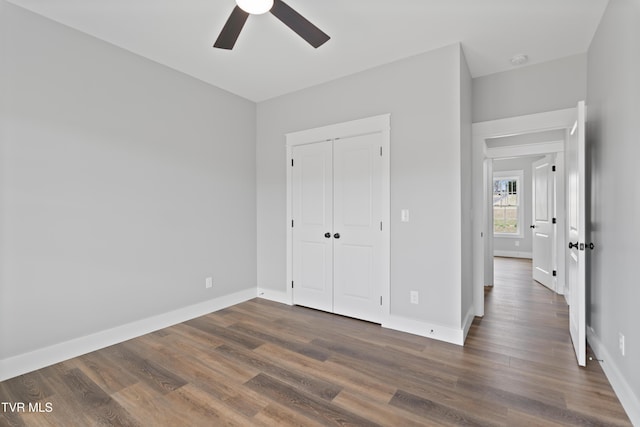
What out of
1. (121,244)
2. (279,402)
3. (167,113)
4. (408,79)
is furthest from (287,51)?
(279,402)

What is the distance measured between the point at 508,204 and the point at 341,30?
7.64 m

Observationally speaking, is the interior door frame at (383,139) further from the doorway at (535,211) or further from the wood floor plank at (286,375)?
the doorway at (535,211)

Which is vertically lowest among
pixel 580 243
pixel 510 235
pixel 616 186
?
pixel 510 235

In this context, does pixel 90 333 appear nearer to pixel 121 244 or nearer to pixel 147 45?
pixel 121 244

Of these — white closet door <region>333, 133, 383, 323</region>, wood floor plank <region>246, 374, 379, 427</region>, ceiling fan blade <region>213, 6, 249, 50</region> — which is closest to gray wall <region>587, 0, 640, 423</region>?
wood floor plank <region>246, 374, 379, 427</region>

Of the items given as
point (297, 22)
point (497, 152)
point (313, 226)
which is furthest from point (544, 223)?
point (297, 22)

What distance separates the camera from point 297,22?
77.6 inches

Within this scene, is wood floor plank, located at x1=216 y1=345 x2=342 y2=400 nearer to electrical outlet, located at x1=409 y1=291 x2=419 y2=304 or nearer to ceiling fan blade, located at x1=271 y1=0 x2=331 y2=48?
electrical outlet, located at x1=409 y1=291 x2=419 y2=304

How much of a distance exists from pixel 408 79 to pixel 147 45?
98.5 inches

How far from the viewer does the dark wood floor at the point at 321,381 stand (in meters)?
1.87

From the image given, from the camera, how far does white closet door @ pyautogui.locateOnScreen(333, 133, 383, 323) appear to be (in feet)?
11.1

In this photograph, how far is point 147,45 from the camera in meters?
2.91

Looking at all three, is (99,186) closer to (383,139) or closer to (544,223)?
(383,139)

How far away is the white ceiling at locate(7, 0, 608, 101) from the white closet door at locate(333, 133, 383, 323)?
3.08 feet
